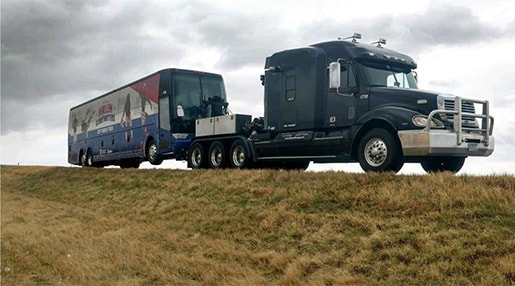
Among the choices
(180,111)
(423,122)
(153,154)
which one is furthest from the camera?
(153,154)

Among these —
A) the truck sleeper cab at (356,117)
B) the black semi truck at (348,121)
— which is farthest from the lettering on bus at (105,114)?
the truck sleeper cab at (356,117)

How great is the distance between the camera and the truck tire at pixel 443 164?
1220 cm

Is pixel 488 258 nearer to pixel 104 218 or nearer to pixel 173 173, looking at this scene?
pixel 104 218

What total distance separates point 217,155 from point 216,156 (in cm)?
7

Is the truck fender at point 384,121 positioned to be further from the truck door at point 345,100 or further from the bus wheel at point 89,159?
the bus wheel at point 89,159

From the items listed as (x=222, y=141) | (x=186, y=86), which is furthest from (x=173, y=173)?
(x=186, y=86)

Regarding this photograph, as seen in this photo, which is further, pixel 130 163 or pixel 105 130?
pixel 105 130

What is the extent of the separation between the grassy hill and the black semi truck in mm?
1200

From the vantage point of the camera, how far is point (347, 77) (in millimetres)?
12164

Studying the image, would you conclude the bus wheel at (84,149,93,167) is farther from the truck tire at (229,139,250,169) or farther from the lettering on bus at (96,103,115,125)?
the truck tire at (229,139,250,169)

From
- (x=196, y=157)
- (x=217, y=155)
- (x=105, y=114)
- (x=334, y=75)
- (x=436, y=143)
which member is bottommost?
(x=196, y=157)

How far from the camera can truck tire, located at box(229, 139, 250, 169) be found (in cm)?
1535

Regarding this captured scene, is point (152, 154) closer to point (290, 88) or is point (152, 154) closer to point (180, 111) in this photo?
point (180, 111)

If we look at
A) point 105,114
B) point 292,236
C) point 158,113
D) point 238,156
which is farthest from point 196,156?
point 105,114
